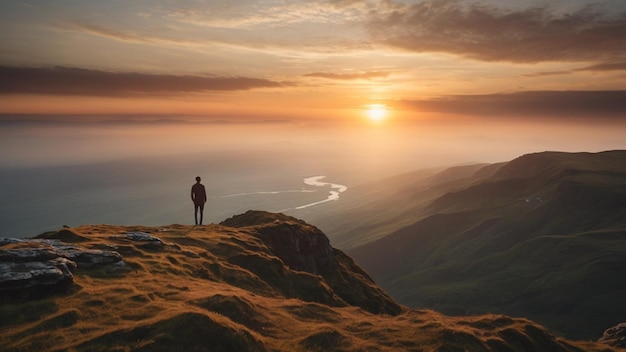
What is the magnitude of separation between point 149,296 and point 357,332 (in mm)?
17357

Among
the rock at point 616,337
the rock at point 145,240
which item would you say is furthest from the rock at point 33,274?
the rock at point 616,337

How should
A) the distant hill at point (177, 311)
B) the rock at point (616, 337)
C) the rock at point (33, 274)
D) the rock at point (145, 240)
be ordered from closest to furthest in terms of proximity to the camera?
the distant hill at point (177, 311), the rock at point (33, 274), the rock at point (145, 240), the rock at point (616, 337)

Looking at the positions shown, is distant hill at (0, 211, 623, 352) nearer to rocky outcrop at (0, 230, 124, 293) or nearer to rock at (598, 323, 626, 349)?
rocky outcrop at (0, 230, 124, 293)

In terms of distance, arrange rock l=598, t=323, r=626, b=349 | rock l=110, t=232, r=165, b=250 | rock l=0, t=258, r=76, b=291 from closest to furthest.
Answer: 1. rock l=0, t=258, r=76, b=291
2. rock l=110, t=232, r=165, b=250
3. rock l=598, t=323, r=626, b=349

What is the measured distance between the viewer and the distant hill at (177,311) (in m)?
23.9

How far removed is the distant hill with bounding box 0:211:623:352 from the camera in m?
23.9

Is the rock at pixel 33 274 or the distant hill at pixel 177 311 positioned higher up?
the rock at pixel 33 274

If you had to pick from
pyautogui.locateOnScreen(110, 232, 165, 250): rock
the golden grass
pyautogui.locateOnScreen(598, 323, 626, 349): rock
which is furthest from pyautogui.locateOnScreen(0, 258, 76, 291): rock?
pyautogui.locateOnScreen(598, 323, 626, 349): rock

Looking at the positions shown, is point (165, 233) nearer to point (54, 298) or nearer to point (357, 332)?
point (54, 298)

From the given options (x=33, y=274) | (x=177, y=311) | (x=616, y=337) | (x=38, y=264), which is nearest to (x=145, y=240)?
(x=38, y=264)

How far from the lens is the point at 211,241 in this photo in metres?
56.2

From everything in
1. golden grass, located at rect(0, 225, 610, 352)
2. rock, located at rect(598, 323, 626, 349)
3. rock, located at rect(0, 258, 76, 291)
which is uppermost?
rock, located at rect(0, 258, 76, 291)

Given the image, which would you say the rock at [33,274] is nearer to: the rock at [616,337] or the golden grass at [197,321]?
the golden grass at [197,321]

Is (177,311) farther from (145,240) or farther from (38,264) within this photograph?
(145,240)
